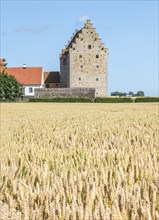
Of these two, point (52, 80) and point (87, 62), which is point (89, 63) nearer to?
point (87, 62)

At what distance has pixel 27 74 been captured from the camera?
10162 centimetres

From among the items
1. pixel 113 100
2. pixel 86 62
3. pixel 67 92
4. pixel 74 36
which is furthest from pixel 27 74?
pixel 113 100

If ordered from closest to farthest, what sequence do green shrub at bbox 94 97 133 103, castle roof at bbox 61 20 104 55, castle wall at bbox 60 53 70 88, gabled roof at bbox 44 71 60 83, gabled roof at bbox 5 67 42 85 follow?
1. green shrub at bbox 94 97 133 103
2. castle roof at bbox 61 20 104 55
3. castle wall at bbox 60 53 70 88
4. gabled roof at bbox 5 67 42 85
5. gabled roof at bbox 44 71 60 83

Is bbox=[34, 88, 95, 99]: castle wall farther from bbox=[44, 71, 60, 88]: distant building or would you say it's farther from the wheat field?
the wheat field

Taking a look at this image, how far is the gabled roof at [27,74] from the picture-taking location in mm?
99688

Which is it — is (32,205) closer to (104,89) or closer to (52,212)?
(52,212)

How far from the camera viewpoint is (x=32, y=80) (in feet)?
327

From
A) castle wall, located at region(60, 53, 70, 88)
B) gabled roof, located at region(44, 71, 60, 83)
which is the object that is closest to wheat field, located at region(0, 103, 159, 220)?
castle wall, located at region(60, 53, 70, 88)

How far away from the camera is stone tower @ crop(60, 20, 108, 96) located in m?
87.9

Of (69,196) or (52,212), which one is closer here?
(52,212)

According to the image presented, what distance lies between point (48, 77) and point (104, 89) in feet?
58.7

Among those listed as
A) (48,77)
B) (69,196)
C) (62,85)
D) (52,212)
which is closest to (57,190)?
(69,196)

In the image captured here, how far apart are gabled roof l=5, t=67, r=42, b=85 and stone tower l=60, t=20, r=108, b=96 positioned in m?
9.17

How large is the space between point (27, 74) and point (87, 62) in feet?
54.8
